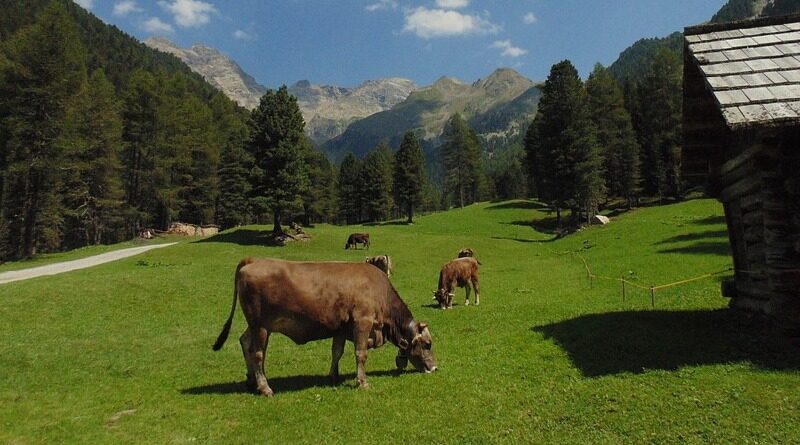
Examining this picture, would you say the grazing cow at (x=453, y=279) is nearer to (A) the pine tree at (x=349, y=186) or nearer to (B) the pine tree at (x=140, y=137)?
(B) the pine tree at (x=140, y=137)

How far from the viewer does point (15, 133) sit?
43.7m

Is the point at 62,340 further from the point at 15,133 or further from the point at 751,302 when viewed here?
the point at 15,133

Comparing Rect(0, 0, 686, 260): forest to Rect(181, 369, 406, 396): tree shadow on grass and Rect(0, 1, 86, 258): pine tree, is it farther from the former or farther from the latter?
Rect(181, 369, 406, 396): tree shadow on grass

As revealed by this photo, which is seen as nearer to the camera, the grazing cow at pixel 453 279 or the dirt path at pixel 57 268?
the grazing cow at pixel 453 279

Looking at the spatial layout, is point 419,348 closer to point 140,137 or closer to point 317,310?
point 317,310

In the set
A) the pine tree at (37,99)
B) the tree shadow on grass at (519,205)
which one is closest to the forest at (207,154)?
the pine tree at (37,99)

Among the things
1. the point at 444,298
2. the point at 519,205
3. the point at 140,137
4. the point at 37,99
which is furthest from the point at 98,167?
the point at 519,205

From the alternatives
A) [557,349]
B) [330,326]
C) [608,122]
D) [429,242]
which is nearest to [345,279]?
[330,326]

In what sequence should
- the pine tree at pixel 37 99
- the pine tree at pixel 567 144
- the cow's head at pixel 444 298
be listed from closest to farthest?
the cow's head at pixel 444 298 → the pine tree at pixel 37 99 → the pine tree at pixel 567 144

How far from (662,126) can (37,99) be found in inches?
3387

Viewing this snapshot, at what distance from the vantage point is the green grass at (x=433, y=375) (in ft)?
29.6

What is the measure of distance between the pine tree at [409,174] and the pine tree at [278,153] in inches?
1324

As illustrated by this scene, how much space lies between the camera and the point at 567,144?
58.1 m

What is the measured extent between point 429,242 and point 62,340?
38492 mm
